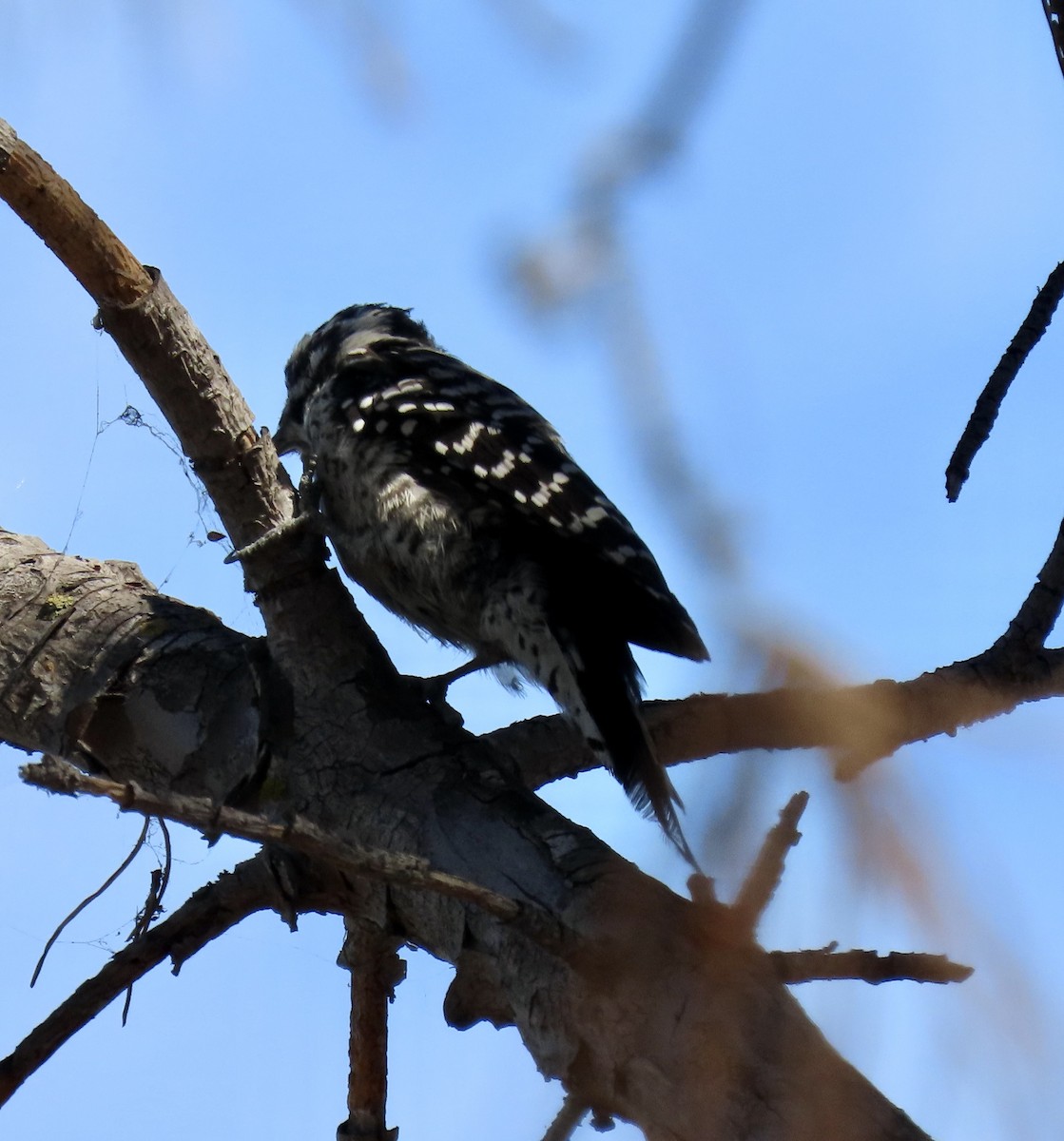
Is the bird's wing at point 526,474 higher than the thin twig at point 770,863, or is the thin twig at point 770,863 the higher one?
the bird's wing at point 526,474

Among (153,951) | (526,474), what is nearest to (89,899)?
(153,951)

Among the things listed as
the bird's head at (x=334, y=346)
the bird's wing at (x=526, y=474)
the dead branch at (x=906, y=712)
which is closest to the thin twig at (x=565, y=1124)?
the dead branch at (x=906, y=712)

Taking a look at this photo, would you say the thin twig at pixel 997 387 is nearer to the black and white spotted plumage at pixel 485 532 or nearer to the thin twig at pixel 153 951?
the black and white spotted plumage at pixel 485 532

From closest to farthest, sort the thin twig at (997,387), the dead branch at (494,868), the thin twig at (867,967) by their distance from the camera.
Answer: the thin twig at (867,967), the dead branch at (494,868), the thin twig at (997,387)

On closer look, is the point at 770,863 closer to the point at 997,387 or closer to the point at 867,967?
the point at 867,967

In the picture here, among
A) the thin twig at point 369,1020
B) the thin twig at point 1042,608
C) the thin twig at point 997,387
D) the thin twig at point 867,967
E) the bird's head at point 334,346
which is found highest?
the bird's head at point 334,346

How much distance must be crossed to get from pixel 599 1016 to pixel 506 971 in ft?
0.72

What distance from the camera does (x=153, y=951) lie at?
210cm

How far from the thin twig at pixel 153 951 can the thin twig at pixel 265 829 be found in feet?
2.49

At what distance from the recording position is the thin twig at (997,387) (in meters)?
1.87

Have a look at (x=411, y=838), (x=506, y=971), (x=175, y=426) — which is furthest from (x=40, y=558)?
(x=506, y=971)

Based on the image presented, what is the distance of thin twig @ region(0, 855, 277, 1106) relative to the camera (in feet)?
6.37

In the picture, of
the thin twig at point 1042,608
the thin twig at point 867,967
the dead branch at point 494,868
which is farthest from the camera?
the thin twig at point 1042,608

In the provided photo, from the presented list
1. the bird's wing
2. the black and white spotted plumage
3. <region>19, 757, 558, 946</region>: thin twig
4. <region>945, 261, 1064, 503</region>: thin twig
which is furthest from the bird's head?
<region>19, 757, 558, 946</region>: thin twig
